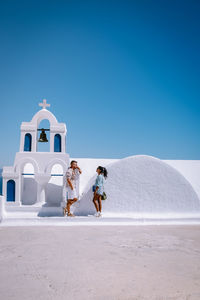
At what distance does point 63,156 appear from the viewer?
29.2 feet

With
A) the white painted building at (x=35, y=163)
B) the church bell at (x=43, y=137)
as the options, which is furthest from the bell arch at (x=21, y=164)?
the church bell at (x=43, y=137)

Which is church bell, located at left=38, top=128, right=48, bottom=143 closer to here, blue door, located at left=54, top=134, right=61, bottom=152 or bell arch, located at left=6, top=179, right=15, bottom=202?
blue door, located at left=54, top=134, right=61, bottom=152

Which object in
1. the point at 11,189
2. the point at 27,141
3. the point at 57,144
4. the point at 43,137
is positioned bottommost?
the point at 11,189

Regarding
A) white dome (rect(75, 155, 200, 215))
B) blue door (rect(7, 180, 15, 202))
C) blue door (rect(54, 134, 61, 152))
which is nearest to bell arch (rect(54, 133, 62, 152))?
blue door (rect(54, 134, 61, 152))

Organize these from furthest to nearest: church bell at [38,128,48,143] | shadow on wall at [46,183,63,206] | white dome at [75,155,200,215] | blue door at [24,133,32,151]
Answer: shadow on wall at [46,183,63,206] → church bell at [38,128,48,143] → blue door at [24,133,32,151] → white dome at [75,155,200,215]

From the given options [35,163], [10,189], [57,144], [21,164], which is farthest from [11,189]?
[57,144]

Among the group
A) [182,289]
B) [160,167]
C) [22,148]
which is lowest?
[182,289]

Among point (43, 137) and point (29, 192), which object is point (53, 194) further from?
point (43, 137)

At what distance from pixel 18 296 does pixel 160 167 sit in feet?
21.1

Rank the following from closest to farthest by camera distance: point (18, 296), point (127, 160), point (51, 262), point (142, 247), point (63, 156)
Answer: point (18, 296), point (51, 262), point (142, 247), point (127, 160), point (63, 156)

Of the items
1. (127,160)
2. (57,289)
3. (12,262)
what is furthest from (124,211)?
(57,289)

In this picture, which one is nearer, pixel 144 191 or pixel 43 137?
pixel 144 191

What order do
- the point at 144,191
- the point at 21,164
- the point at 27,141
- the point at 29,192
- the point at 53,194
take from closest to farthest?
the point at 144,191, the point at 21,164, the point at 27,141, the point at 29,192, the point at 53,194

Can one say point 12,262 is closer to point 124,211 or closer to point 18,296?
point 18,296
